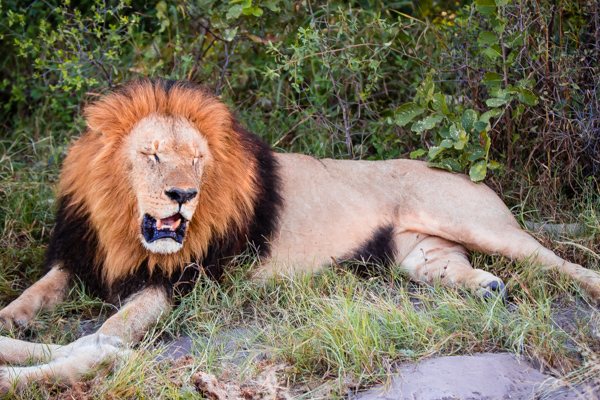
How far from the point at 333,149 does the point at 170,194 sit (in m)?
2.07

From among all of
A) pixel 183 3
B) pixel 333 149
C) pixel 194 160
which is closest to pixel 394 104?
pixel 333 149

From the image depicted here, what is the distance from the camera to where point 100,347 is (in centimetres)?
274

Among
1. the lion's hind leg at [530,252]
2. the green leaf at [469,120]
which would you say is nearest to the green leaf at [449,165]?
Result: the green leaf at [469,120]

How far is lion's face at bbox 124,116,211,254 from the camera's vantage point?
2.99 m

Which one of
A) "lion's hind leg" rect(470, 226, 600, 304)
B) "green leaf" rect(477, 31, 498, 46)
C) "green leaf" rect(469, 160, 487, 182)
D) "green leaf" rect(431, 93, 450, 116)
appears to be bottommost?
"lion's hind leg" rect(470, 226, 600, 304)

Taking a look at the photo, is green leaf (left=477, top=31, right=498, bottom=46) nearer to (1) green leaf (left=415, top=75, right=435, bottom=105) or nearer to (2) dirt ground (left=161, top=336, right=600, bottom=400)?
(1) green leaf (left=415, top=75, right=435, bottom=105)

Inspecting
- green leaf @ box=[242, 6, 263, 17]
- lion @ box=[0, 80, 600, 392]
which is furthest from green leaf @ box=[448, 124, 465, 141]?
green leaf @ box=[242, 6, 263, 17]

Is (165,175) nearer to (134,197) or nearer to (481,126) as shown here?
(134,197)

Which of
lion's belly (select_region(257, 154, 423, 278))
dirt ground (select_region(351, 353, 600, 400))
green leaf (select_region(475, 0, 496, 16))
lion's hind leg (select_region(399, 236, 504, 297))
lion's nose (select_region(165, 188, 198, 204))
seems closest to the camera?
dirt ground (select_region(351, 353, 600, 400))

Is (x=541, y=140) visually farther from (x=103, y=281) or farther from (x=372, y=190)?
(x=103, y=281)

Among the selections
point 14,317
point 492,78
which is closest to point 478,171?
point 492,78

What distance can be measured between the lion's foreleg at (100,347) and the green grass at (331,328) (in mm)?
50

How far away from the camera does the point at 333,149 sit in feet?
15.9

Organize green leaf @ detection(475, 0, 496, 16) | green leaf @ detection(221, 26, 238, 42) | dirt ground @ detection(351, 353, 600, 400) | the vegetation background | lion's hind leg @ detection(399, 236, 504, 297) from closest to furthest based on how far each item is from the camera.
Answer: dirt ground @ detection(351, 353, 600, 400) < the vegetation background < lion's hind leg @ detection(399, 236, 504, 297) < green leaf @ detection(475, 0, 496, 16) < green leaf @ detection(221, 26, 238, 42)
